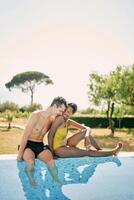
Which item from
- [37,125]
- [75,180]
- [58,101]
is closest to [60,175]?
[75,180]

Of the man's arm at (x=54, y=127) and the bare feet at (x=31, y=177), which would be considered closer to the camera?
the bare feet at (x=31, y=177)

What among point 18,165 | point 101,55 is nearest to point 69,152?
point 18,165

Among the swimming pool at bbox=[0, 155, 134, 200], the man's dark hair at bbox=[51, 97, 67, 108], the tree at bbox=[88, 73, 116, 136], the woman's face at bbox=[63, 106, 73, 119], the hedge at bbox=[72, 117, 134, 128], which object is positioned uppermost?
the tree at bbox=[88, 73, 116, 136]

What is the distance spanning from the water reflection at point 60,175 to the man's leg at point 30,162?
14cm

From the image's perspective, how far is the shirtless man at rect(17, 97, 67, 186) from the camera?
465 centimetres

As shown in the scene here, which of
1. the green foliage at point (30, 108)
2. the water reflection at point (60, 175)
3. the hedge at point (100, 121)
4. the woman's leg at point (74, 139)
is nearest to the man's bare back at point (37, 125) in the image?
the water reflection at point (60, 175)

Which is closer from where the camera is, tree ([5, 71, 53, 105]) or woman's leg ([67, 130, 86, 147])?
woman's leg ([67, 130, 86, 147])

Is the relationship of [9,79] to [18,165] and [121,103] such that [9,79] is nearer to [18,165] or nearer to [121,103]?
[121,103]

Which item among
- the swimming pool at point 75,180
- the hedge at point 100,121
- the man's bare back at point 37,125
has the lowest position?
the hedge at point 100,121

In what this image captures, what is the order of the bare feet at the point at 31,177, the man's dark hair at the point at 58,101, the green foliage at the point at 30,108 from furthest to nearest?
the green foliage at the point at 30,108 < the man's dark hair at the point at 58,101 < the bare feet at the point at 31,177

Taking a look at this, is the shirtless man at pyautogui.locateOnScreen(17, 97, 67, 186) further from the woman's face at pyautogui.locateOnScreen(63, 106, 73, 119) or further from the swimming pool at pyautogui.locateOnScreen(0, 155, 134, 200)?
the woman's face at pyautogui.locateOnScreen(63, 106, 73, 119)

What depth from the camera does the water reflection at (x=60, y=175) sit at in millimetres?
4562

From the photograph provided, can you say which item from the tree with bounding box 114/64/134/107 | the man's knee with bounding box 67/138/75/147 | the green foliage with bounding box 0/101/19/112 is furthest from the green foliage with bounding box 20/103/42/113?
the man's knee with bounding box 67/138/75/147

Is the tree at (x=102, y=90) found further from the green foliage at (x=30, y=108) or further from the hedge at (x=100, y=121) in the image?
the green foliage at (x=30, y=108)
